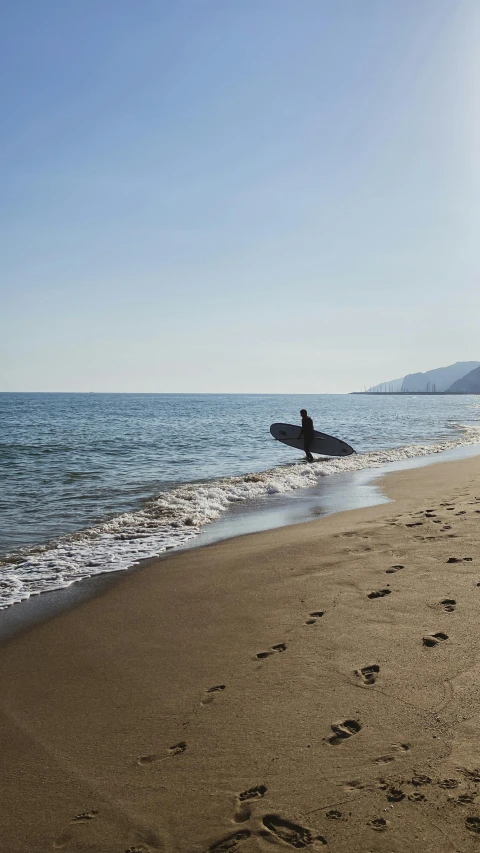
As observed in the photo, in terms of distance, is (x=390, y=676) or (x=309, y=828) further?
(x=390, y=676)

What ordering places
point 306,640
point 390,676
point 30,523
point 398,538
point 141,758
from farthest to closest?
point 30,523 < point 398,538 < point 306,640 < point 390,676 < point 141,758

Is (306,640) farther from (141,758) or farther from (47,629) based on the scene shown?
(47,629)

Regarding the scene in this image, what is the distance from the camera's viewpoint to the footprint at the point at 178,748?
333 centimetres

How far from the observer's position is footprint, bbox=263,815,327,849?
8.48 ft

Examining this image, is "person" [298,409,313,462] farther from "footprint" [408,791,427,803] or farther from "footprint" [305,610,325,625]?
"footprint" [408,791,427,803]

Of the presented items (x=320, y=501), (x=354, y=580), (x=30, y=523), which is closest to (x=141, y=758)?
(x=354, y=580)

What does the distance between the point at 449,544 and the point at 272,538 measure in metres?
2.95

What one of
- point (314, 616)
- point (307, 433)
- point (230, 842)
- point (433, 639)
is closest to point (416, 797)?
point (230, 842)

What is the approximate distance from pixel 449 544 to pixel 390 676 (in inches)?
153

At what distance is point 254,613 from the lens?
221 inches

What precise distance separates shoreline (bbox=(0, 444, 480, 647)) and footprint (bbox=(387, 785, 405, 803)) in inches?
162

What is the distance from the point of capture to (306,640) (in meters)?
4.76

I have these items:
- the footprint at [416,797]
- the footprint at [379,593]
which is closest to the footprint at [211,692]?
the footprint at [416,797]

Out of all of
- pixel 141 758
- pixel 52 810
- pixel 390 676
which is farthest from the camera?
pixel 390 676
